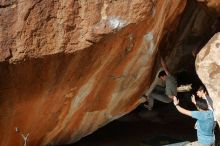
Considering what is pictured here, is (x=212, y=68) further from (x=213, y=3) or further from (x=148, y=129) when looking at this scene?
(x=148, y=129)

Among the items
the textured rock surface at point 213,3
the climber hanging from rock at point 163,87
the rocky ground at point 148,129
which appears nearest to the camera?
the textured rock surface at point 213,3

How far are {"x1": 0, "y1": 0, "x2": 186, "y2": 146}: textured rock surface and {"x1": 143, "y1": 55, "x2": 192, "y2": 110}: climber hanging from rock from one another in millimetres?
553

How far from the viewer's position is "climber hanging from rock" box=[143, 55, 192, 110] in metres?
6.66

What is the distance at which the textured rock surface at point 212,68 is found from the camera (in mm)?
5898

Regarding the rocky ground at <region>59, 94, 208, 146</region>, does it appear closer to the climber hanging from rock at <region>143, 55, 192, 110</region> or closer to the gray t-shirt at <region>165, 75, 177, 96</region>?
the climber hanging from rock at <region>143, 55, 192, 110</region>

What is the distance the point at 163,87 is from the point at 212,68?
50.8 inches

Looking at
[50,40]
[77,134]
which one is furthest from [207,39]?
[50,40]

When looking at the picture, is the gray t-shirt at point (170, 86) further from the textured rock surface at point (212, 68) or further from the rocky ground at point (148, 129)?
the rocky ground at point (148, 129)

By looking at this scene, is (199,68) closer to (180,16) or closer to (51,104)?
(180,16)

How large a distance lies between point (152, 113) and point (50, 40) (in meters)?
4.05

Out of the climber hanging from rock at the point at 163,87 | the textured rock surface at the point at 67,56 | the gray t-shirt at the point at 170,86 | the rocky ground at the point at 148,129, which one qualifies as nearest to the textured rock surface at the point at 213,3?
the textured rock surface at the point at 67,56

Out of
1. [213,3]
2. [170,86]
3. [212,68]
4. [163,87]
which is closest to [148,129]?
[163,87]

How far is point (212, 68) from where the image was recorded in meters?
5.92

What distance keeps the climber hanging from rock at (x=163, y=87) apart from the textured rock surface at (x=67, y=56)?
55 cm
